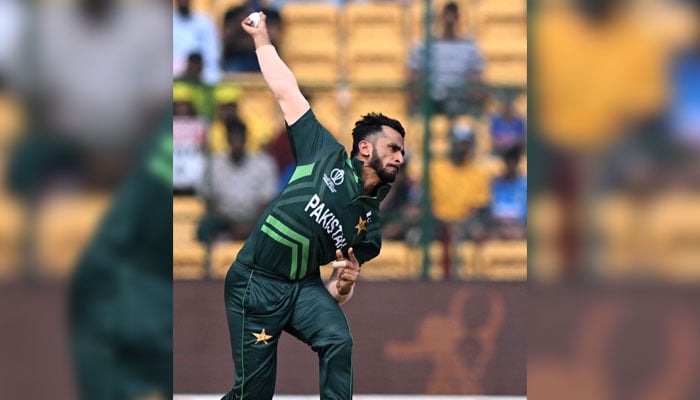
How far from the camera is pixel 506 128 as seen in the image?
384 inches

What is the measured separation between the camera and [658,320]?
1718mm

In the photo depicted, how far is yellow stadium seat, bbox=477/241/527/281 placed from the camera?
9570 mm

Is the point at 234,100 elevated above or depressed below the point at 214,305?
above

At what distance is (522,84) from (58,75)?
8418mm

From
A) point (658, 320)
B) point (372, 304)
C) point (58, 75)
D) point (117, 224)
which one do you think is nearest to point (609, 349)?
point (658, 320)

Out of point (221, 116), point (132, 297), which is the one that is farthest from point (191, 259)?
point (132, 297)

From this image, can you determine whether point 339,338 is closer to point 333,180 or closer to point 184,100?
point 333,180

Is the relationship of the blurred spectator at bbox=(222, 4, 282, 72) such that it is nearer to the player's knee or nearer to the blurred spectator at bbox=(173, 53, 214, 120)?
the blurred spectator at bbox=(173, 53, 214, 120)

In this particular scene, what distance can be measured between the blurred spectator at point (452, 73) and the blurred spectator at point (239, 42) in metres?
1.28

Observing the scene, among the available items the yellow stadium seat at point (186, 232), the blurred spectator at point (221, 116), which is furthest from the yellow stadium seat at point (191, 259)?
the blurred spectator at point (221, 116)

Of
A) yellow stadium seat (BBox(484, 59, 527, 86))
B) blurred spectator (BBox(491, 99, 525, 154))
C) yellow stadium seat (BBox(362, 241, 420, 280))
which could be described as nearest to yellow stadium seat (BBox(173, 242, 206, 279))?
yellow stadium seat (BBox(362, 241, 420, 280))

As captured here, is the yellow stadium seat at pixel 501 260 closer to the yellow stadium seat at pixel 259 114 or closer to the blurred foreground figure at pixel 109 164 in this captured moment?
the yellow stadium seat at pixel 259 114

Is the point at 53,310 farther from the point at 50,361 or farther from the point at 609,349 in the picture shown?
the point at 609,349

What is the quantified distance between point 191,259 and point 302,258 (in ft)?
12.3
